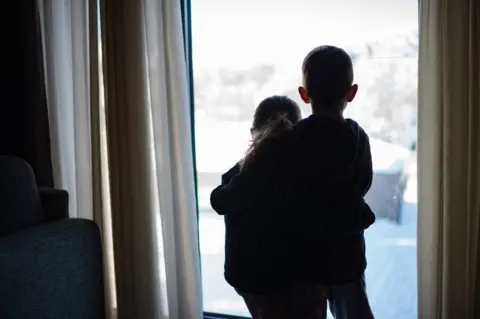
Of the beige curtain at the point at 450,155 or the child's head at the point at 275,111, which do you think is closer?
the child's head at the point at 275,111

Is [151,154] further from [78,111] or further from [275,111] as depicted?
[275,111]

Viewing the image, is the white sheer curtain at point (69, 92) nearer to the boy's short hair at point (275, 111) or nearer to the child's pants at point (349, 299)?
the boy's short hair at point (275, 111)

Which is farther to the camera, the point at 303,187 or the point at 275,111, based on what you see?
the point at 275,111

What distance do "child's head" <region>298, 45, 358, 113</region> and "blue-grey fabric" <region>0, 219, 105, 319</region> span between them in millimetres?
1009

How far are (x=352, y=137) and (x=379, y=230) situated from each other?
3.34 ft

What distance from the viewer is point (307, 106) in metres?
2.21

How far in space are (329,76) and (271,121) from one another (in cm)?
20

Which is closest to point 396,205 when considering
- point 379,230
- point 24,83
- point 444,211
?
point 379,230

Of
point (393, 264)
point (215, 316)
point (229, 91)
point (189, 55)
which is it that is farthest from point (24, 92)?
Answer: point (393, 264)

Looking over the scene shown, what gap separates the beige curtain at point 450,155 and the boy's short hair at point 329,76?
0.55m

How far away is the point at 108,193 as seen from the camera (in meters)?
2.35

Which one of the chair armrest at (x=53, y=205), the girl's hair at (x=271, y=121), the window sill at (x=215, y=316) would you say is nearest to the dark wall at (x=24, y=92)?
the chair armrest at (x=53, y=205)

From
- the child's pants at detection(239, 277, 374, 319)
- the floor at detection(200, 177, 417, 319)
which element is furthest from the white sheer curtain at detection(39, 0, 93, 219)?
the child's pants at detection(239, 277, 374, 319)

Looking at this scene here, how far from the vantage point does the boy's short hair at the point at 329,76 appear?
140 cm
